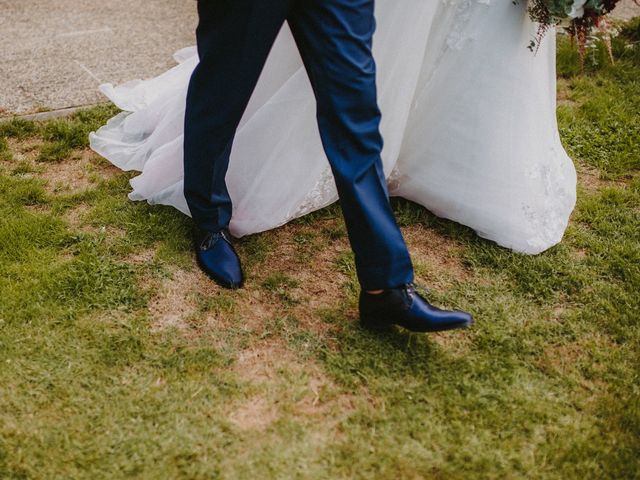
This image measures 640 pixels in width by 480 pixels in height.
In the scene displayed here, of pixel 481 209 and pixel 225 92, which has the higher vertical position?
pixel 225 92

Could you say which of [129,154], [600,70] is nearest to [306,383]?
[129,154]

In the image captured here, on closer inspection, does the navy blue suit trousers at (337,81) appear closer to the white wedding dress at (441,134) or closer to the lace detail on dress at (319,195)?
the white wedding dress at (441,134)

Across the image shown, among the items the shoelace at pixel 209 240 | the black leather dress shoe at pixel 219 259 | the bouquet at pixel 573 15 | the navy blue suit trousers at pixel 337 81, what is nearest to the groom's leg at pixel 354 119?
the navy blue suit trousers at pixel 337 81

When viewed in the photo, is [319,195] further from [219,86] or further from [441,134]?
[219,86]

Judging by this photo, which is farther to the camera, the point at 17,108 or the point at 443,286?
the point at 17,108

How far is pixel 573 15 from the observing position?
8.38 feet

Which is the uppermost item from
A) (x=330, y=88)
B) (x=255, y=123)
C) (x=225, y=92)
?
(x=330, y=88)

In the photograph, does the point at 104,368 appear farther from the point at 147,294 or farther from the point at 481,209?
the point at 481,209

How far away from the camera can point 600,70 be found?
4.71 meters

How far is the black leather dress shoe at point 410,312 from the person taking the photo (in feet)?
7.10

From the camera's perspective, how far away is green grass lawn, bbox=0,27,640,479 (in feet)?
6.23

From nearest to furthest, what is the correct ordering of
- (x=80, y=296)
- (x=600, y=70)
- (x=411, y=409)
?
1. (x=411, y=409)
2. (x=80, y=296)
3. (x=600, y=70)

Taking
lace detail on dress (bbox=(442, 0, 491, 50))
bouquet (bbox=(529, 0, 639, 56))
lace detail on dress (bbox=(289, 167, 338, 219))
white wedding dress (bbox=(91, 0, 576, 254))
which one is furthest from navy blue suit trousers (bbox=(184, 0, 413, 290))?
bouquet (bbox=(529, 0, 639, 56))

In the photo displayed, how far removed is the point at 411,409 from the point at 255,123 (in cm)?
145
